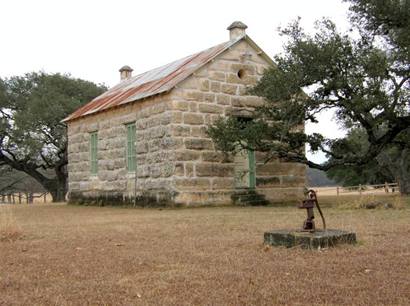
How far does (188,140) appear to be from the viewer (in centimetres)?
1638

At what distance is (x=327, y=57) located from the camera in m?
14.0

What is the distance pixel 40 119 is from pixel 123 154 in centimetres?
1535

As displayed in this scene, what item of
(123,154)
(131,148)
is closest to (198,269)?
(131,148)

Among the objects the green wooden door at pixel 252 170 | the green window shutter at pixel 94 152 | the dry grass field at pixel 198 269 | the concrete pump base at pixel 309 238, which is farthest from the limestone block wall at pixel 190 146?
the concrete pump base at pixel 309 238

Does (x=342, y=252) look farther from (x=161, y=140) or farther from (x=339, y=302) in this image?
(x=161, y=140)

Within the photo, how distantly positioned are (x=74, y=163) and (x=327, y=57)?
1240 cm

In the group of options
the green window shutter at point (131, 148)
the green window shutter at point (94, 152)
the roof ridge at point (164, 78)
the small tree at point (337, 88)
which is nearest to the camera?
the small tree at point (337, 88)

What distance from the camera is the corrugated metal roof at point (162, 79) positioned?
16906mm

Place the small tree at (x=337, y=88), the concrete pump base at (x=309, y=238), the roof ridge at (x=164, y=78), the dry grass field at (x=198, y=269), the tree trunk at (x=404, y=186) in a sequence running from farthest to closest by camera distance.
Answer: the tree trunk at (x=404, y=186) < the roof ridge at (x=164, y=78) < the small tree at (x=337, y=88) < the concrete pump base at (x=309, y=238) < the dry grass field at (x=198, y=269)

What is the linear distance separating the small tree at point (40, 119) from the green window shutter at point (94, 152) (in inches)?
477

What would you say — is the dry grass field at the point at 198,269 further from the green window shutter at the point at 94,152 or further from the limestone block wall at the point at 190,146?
the green window shutter at the point at 94,152

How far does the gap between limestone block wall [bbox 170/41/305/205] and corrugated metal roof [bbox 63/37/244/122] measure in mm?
239

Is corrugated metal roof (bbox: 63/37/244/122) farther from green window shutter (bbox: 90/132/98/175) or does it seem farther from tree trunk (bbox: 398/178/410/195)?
tree trunk (bbox: 398/178/410/195)

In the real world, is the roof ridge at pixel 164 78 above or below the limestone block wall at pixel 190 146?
above
